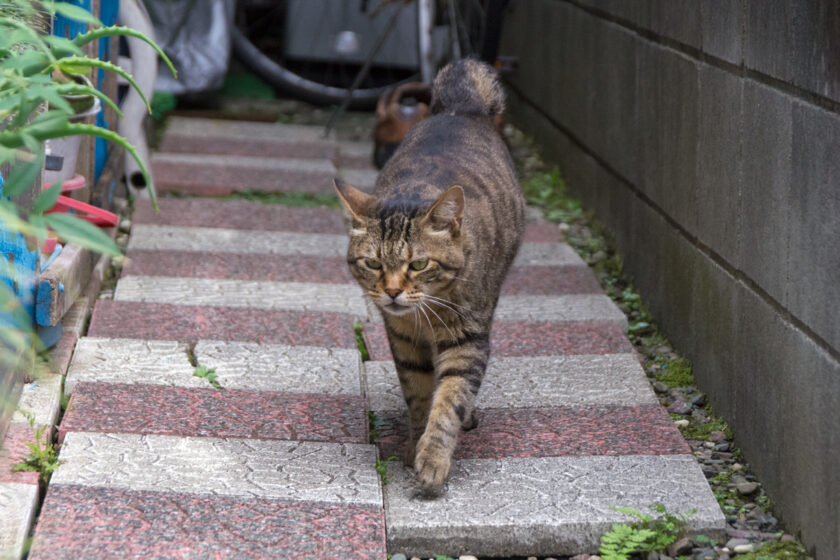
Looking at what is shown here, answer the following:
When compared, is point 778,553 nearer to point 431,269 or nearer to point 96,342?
point 431,269

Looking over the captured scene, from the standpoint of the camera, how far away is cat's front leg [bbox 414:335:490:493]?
2684 mm

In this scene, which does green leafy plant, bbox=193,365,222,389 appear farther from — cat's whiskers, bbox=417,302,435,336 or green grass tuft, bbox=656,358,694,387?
green grass tuft, bbox=656,358,694,387

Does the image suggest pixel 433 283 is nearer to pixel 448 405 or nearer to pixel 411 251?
pixel 411 251

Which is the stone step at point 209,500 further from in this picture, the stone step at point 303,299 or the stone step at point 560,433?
the stone step at point 303,299

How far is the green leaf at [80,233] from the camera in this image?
148 cm

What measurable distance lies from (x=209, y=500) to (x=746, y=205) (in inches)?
69.0

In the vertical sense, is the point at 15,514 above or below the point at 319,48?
below

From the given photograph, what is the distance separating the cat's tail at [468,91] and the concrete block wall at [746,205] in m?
0.68

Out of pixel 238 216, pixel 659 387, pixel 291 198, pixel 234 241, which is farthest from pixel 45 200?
pixel 291 198

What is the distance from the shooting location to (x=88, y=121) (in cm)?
440

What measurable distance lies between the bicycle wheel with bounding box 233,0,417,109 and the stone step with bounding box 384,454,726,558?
17.6ft

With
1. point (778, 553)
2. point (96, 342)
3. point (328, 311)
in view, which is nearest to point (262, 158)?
point (328, 311)

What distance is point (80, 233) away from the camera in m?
1.51

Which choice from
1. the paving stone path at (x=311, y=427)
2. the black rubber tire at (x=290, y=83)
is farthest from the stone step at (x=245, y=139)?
the paving stone path at (x=311, y=427)
